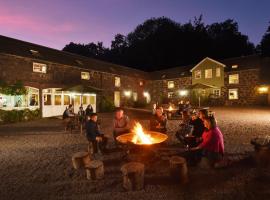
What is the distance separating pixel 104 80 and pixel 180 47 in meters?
33.7

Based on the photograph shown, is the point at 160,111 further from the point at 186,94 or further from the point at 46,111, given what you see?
the point at 186,94

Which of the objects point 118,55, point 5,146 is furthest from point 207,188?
point 118,55

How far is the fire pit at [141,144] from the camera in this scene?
20.2 ft

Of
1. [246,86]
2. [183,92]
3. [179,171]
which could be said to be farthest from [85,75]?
[246,86]

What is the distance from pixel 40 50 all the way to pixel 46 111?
22.6 feet

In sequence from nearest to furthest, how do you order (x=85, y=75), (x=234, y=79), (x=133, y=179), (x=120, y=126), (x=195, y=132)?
(x=133, y=179) → (x=195, y=132) → (x=120, y=126) → (x=85, y=75) → (x=234, y=79)

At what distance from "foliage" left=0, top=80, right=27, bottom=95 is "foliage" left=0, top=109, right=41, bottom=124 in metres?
1.51

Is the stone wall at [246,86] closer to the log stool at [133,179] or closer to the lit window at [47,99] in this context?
the lit window at [47,99]

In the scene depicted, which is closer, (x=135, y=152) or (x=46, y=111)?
(x=135, y=152)

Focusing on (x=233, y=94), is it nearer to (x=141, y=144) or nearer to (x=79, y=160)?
(x=141, y=144)

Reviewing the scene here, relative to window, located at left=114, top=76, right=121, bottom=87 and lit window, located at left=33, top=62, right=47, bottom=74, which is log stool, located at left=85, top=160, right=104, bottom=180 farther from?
window, located at left=114, top=76, right=121, bottom=87

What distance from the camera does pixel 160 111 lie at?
859cm

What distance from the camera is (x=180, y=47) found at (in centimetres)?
5384

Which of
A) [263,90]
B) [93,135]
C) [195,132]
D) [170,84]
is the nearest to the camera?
[195,132]
